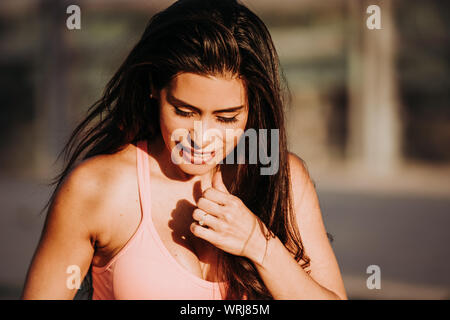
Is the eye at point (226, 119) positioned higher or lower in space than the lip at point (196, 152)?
higher

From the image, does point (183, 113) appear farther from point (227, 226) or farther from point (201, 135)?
point (227, 226)

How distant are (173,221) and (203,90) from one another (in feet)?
1.51

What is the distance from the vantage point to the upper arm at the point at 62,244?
1.61m

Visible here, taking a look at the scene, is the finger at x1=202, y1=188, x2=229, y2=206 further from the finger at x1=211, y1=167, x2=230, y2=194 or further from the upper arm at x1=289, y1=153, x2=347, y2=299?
the upper arm at x1=289, y1=153, x2=347, y2=299

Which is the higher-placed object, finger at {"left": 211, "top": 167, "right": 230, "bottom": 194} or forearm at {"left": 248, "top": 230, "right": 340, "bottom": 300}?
finger at {"left": 211, "top": 167, "right": 230, "bottom": 194}

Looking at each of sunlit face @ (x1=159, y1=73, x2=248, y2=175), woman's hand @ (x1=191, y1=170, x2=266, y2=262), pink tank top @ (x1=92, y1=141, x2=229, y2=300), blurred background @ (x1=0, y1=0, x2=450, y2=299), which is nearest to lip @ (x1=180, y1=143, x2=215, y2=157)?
sunlit face @ (x1=159, y1=73, x2=248, y2=175)

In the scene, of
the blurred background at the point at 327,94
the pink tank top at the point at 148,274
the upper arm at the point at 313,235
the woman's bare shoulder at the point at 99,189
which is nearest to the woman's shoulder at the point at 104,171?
the woman's bare shoulder at the point at 99,189

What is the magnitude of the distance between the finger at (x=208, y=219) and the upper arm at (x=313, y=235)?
0.39 metres

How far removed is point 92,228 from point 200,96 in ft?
1.67

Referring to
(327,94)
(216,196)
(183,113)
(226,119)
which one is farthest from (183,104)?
(327,94)

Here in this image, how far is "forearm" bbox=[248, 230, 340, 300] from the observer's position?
169 cm

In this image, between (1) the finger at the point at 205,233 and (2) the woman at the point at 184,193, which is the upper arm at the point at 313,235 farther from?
(1) the finger at the point at 205,233
